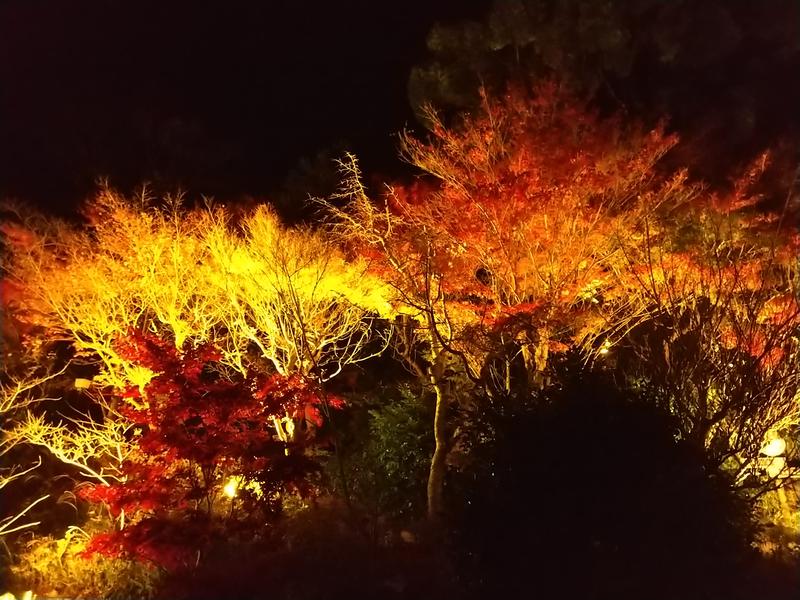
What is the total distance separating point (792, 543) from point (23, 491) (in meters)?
11.6

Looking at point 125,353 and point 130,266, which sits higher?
point 130,266

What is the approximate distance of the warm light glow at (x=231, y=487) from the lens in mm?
8239

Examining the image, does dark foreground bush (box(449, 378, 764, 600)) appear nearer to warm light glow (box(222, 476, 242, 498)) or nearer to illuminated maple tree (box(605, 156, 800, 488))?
illuminated maple tree (box(605, 156, 800, 488))

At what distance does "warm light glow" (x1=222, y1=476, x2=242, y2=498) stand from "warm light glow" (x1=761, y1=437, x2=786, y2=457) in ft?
21.2

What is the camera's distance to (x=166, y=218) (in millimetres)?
12891

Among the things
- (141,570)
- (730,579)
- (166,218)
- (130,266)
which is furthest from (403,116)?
(730,579)

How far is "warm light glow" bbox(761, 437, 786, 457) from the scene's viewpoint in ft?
23.0

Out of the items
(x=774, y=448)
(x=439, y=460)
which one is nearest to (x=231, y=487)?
(x=439, y=460)

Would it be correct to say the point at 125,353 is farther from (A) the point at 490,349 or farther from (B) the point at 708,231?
(B) the point at 708,231

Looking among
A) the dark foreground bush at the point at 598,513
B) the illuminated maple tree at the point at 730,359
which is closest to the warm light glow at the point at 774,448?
the illuminated maple tree at the point at 730,359

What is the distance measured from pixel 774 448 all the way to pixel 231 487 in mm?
7041

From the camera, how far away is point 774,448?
7070 millimetres

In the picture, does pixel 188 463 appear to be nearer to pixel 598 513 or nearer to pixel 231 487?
pixel 231 487

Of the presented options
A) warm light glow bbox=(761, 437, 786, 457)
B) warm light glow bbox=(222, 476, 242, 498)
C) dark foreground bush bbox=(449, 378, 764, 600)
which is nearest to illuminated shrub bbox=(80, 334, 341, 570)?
warm light glow bbox=(222, 476, 242, 498)
